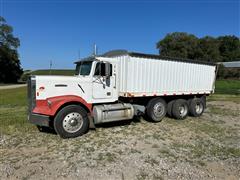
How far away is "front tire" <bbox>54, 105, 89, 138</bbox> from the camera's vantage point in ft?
21.5

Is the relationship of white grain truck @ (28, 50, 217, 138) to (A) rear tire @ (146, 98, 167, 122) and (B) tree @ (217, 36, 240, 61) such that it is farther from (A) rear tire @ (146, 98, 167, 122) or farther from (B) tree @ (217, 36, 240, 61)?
(B) tree @ (217, 36, 240, 61)

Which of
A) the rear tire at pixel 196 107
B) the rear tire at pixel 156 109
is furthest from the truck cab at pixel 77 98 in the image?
the rear tire at pixel 196 107

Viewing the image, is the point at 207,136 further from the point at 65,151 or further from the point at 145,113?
the point at 65,151

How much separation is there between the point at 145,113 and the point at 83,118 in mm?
3115

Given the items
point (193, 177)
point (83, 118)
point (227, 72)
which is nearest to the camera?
point (193, 177)

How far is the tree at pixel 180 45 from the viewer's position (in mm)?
59781

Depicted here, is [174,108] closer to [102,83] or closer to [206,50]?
[102,83]

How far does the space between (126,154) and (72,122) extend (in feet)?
7.48

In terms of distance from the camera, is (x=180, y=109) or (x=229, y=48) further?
(x=229, y=48)

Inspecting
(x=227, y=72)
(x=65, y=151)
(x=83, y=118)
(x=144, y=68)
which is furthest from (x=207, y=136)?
(x=227, y=72)

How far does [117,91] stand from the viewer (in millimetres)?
8281

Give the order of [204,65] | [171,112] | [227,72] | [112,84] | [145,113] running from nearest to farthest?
1. [112,84]
2. [145,113]
3. [171,112]
4. [204,65]
5. [227,72]

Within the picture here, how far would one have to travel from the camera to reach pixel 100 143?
6234 mm

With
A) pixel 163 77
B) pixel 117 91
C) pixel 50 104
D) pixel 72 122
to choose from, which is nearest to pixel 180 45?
pixel 163 77
